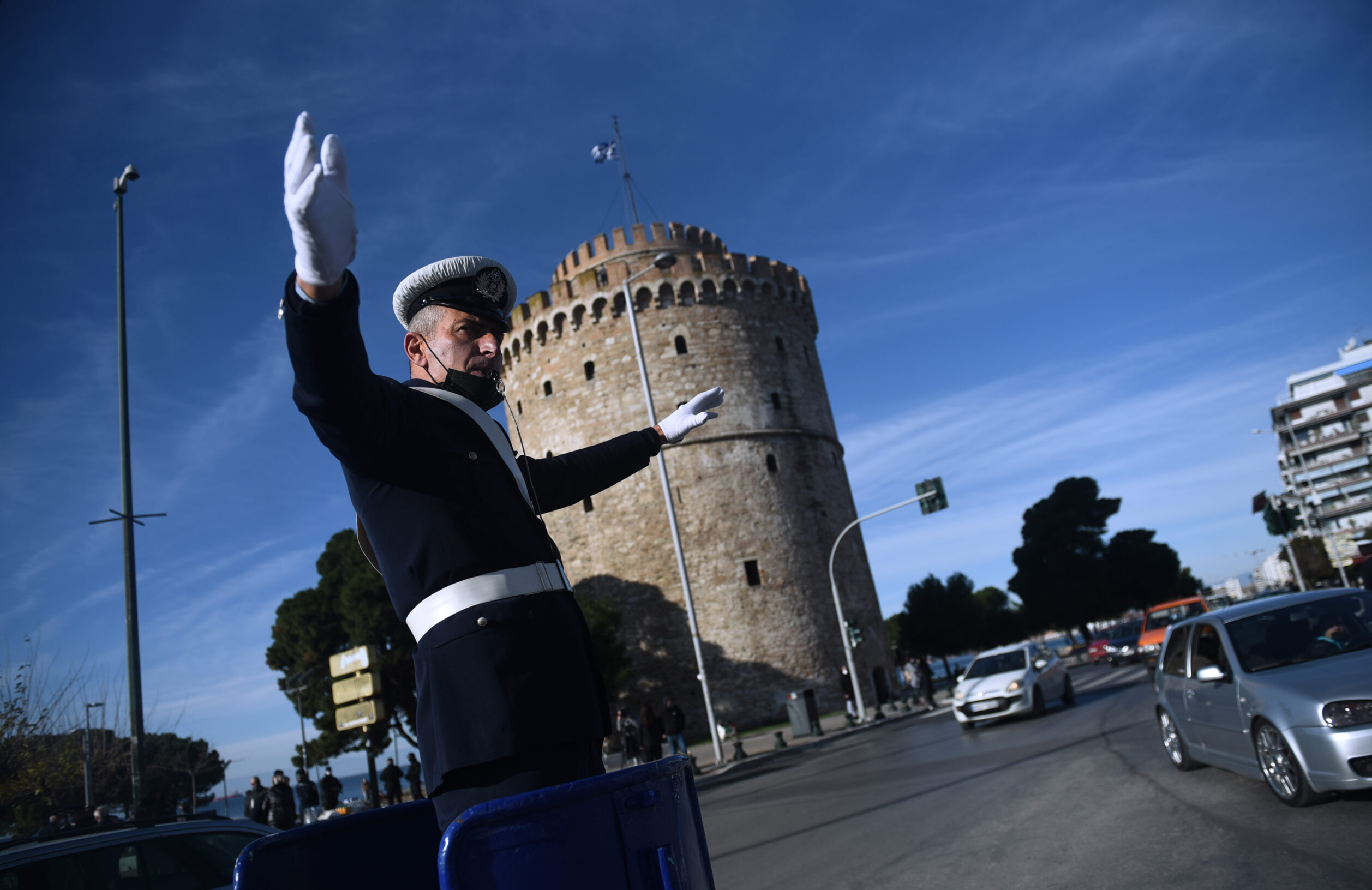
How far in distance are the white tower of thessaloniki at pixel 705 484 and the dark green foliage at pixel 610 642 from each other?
5.30ft

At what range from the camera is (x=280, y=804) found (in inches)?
538

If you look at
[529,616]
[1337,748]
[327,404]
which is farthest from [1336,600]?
[327,404]

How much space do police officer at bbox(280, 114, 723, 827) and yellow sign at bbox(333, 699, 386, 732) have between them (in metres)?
9.49

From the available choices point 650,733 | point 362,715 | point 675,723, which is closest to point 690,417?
point 362,715

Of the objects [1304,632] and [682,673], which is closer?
[1304,632]

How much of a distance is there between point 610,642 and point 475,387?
81.9 feet

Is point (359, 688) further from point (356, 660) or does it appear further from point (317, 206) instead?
point (317, 206)

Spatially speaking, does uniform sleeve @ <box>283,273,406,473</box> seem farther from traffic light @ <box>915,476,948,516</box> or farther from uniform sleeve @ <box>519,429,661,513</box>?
traffic light @ <box>915,476,948,516</box>

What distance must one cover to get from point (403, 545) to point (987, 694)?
1425 cm

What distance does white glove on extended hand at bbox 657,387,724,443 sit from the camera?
8.67 feet

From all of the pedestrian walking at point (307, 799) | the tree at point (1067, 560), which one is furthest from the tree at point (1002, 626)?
the pedestrian walking at point (307, 799)

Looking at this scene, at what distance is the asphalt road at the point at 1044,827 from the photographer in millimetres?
4328

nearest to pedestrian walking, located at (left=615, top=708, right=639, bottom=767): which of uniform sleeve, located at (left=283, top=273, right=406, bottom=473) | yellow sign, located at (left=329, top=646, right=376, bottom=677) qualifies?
yellow sign, located at (left=329, top=646, right=376, bottom=677)

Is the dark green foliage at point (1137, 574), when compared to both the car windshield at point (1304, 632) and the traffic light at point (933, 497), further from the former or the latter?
the car windshield at point (1304, 632)
